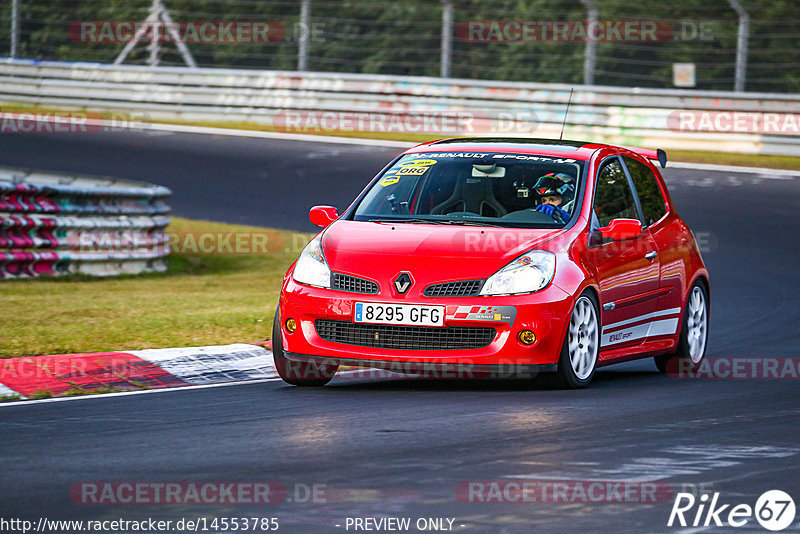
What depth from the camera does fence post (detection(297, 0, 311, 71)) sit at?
87.4 feet

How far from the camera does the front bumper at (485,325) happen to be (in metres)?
8.29

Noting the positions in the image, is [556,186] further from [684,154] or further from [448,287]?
[684,154]

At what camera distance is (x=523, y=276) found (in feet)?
27.5

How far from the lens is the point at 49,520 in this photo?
5254mm

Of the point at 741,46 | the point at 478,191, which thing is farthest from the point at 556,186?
the point at 741,46

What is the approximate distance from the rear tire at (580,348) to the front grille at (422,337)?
0.51 meters

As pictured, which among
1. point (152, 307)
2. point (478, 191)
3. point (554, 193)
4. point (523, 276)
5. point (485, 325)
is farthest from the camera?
point (152, 307)

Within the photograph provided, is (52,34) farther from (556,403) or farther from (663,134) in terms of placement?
(556,403)

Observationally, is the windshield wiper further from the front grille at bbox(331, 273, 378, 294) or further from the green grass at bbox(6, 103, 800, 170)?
the green grass at bbox(6, 103, 800, 170)

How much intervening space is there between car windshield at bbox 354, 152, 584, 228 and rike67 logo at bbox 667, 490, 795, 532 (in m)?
3.54

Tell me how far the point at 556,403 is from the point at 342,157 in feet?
53.6

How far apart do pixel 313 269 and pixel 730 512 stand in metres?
3.81

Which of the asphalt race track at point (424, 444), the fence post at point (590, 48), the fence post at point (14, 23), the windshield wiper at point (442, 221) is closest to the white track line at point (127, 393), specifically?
the asphalt race track at point (424, 444)

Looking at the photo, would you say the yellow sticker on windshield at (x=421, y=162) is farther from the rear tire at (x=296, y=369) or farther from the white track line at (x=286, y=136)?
the white track line at (x=286, y=136)
